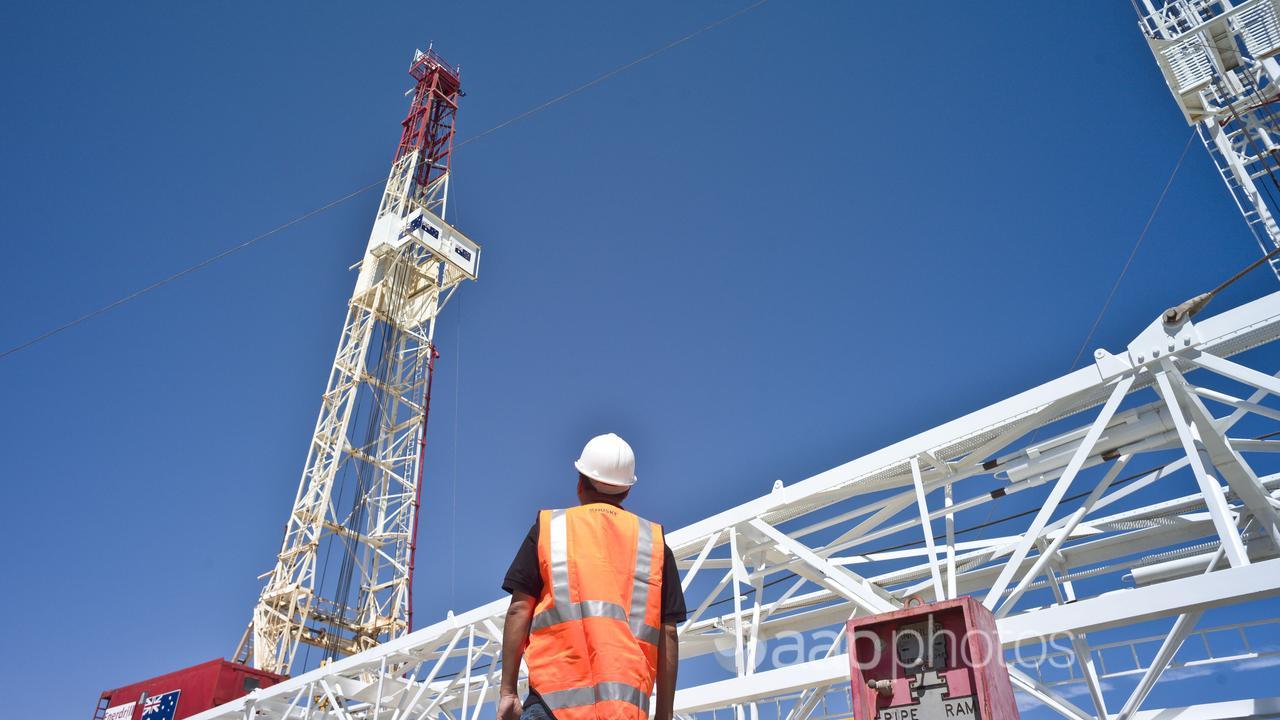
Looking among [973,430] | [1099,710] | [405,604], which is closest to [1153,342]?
[973,430]

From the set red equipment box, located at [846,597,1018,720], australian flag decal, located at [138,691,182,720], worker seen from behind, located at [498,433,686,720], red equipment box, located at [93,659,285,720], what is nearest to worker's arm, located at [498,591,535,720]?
worker seen from behind, located at [498,433,686,720]

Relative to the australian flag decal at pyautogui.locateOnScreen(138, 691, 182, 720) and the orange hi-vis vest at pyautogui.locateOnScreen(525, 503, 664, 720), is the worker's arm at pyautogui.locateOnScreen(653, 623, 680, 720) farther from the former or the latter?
the australian flag decal at pyautogui.locateOnScreen(138, 691, 182, 720)

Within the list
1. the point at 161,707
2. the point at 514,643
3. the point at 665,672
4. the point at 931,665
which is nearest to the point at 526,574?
the point at 514,643

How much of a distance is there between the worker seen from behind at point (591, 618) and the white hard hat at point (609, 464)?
0.16 metres

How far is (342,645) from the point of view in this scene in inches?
1083

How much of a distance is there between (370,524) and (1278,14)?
28599 mm

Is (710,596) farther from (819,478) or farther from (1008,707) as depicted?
(1008,707)

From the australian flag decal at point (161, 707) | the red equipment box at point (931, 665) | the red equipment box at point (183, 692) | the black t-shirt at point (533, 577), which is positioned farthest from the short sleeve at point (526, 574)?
the australian flag decal at point (161, 707)

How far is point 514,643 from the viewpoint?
10.4 ft

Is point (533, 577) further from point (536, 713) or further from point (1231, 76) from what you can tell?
point (1231, 76)

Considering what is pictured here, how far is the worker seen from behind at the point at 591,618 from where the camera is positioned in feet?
9.78

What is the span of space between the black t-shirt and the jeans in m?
0.38

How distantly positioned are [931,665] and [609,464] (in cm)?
205

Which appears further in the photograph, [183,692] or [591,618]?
[183,692]
